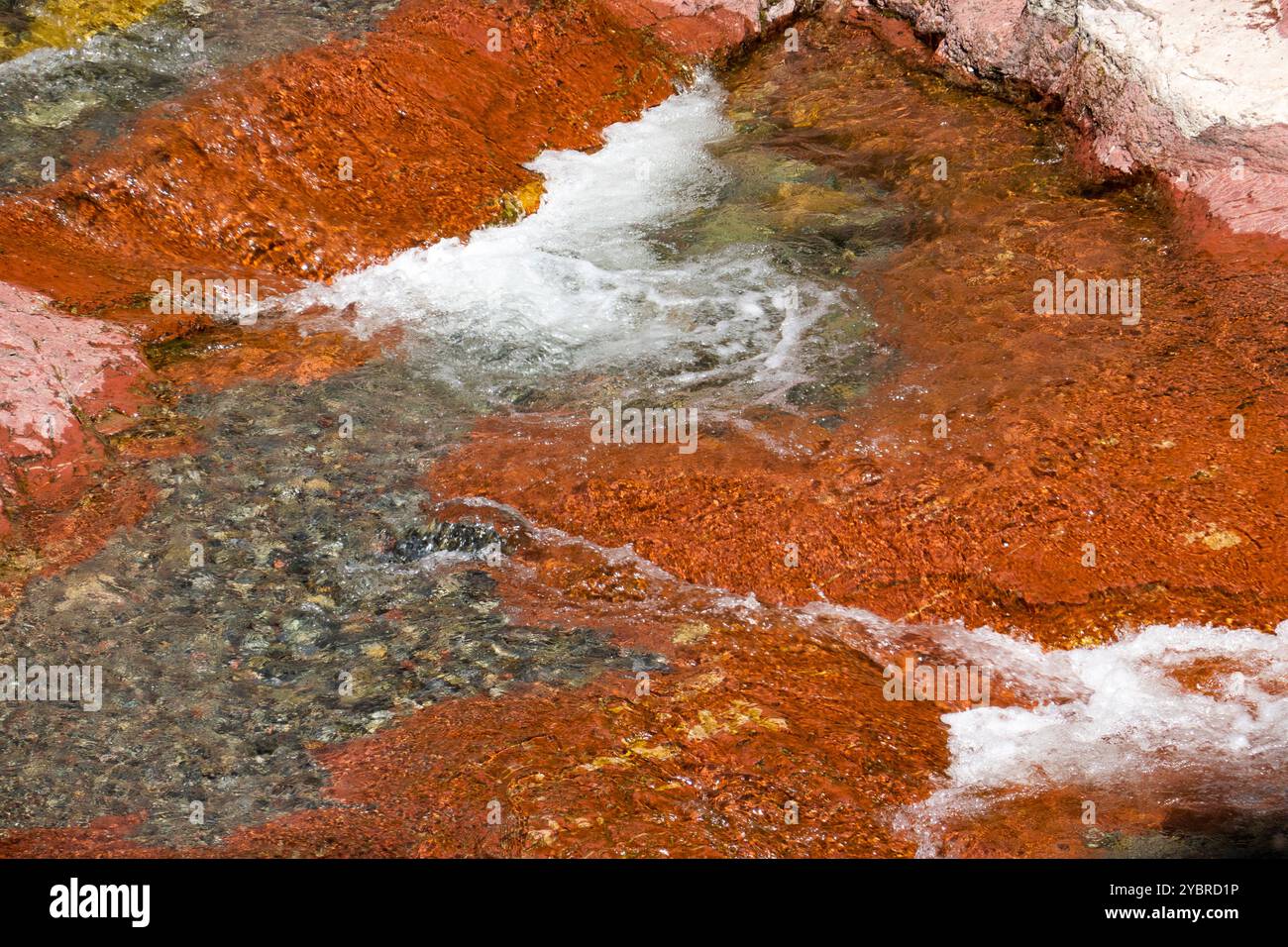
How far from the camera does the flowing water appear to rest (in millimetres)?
4320

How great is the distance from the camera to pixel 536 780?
4.12 m

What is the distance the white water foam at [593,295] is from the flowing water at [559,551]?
1.0 inches

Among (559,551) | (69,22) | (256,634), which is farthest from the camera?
(69,22)

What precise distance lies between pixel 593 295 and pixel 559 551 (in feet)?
9.19

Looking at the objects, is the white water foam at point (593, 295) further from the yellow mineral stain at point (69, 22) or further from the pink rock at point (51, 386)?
the yellow mineral stain at point (69, 22)

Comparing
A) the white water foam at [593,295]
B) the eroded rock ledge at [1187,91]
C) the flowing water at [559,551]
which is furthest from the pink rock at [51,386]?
the eroded rock ledge at [1187,91]

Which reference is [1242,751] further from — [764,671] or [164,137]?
[164,137]

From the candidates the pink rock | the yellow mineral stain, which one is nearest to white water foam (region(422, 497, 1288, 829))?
the pink rock

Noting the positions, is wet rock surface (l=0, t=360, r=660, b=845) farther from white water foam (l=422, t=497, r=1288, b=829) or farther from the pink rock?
white water foam (l=422, t=497, r=1288, b=829)

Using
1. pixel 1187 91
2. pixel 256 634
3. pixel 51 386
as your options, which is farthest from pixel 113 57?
pixel 1187 91

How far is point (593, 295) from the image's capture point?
7.78 metres

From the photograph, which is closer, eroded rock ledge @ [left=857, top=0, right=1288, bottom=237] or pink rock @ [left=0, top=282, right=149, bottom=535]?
pink rock @ [left=0, top=282, right=149, bottom=535]

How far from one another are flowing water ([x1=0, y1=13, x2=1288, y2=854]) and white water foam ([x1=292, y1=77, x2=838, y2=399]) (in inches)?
1.0

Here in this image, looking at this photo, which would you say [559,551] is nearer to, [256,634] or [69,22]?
[256,634]
